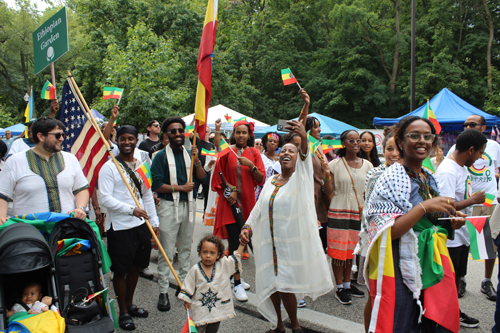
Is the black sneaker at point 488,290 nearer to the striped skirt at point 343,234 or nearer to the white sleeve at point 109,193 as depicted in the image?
the striped skirt at point 343,234

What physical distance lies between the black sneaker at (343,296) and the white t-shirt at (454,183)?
130 centimetres

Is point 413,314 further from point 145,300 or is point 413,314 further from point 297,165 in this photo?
point 145,300

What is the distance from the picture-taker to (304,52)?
29.0m

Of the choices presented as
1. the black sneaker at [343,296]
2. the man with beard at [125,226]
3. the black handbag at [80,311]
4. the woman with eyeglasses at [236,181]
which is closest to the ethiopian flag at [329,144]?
the woman with eyeglasses at [236,181]

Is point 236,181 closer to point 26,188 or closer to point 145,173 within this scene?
point 145,173

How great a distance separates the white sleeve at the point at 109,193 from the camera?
159 inches

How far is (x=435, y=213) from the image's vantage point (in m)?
2.58

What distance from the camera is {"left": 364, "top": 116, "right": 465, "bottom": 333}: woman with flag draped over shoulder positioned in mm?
2467

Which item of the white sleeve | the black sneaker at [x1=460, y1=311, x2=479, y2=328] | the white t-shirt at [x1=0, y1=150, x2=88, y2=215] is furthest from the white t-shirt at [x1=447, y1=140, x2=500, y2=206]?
the white t-shirt at [x1=0, y1=150, x2=88, y2=215]

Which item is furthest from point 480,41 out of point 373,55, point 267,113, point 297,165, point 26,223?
point 26,223

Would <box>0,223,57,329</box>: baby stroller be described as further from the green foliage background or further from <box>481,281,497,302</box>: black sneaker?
the green foliage background

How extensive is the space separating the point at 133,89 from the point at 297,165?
1142 cm

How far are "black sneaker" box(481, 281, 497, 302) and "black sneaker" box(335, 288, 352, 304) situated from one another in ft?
5.55

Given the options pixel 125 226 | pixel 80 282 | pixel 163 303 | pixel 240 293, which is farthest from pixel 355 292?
pixel 80 282
